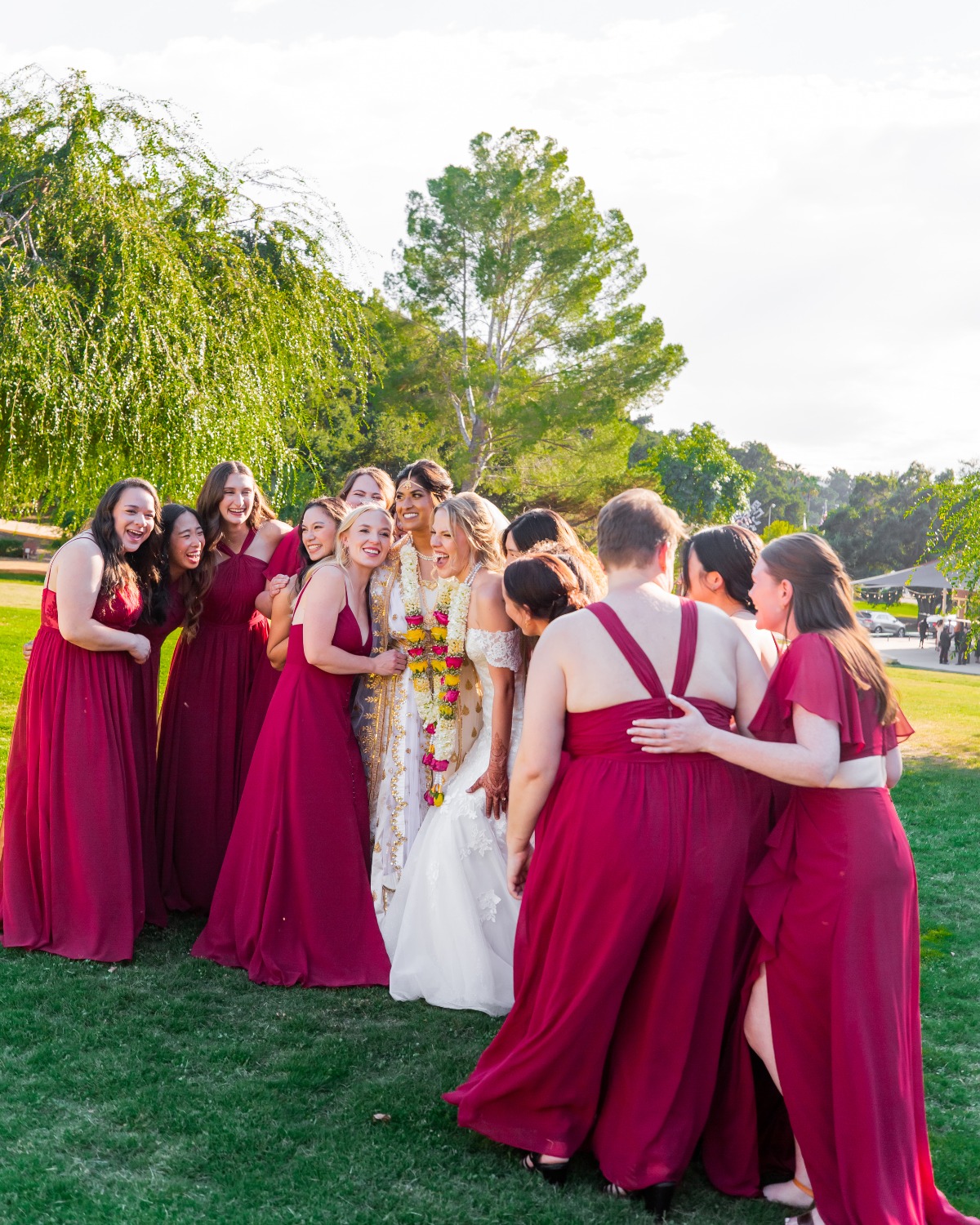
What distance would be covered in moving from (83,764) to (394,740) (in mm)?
1539

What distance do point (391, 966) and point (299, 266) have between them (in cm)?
870

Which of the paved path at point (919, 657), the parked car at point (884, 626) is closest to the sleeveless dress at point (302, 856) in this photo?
the paved path at point (919, 657)

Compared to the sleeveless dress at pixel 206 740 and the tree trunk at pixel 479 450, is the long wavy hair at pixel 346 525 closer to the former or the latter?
the sleeveless dress at pixel 206 740

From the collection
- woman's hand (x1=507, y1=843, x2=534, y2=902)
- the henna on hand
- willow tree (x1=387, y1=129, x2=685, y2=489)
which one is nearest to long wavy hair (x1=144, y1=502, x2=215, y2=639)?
the henna on hand

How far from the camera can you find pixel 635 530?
335 cm

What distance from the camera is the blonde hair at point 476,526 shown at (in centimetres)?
491

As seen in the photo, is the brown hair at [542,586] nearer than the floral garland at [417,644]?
Yes

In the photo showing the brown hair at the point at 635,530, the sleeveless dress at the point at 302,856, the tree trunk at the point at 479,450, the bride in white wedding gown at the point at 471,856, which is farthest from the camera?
the tree trunk at the point at 479,450

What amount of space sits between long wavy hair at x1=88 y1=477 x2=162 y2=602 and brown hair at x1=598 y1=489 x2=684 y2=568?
9.24 feet

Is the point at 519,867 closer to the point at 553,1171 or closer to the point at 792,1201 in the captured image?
the point at 553,1171

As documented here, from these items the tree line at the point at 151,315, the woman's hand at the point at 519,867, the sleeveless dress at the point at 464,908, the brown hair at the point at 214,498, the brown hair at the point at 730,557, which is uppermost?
the tree line at the point at 151,315

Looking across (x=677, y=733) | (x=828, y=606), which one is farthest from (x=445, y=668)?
(x=828, y=606)

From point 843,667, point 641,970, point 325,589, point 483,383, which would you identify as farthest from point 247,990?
point 483,383

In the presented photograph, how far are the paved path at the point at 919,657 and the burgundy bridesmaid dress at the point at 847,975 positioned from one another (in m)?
21.6
